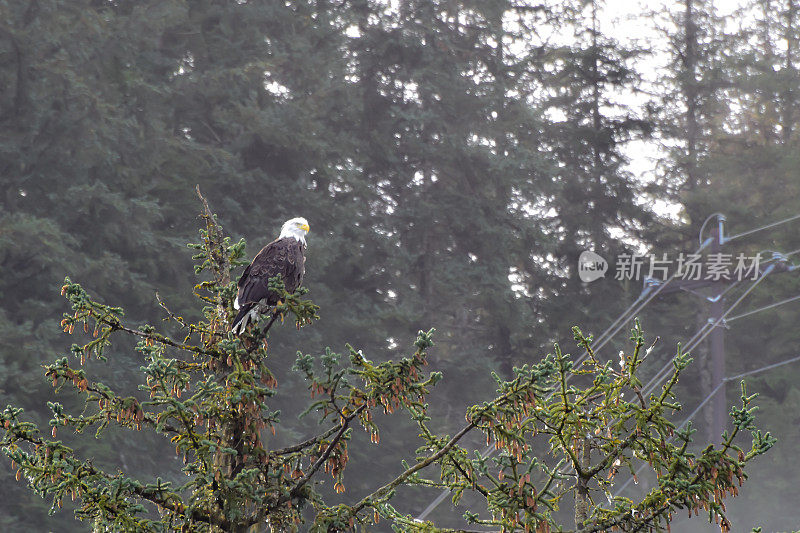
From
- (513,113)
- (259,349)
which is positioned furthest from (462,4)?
(259,349)

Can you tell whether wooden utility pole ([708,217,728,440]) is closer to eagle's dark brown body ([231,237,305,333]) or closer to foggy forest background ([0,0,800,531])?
foggy forest background ([0,0,800,531])

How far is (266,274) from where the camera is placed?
5422 millimetres

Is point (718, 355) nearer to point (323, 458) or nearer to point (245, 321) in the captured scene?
point (245, 321)

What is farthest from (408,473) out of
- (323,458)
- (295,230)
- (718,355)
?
(718,355)

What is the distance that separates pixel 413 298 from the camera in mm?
21719

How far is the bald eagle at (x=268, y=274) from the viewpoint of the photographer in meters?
4.98

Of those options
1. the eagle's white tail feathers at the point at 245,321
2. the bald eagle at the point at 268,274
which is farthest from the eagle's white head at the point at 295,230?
the eagle's white tail feathers at the point at 245,321

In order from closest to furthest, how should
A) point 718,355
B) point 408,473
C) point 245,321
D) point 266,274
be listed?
1. point 408,473
2. point 245,321
3. point 266,274
4. point 718,355

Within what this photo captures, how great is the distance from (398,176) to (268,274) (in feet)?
59.8

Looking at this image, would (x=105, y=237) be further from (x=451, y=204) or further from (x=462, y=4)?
(x=462, y=4)

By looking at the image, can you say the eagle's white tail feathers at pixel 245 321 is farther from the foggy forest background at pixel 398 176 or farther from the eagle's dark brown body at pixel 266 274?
the foggy forest background at pixel 398 176

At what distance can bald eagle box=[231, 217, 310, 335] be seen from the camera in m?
4.98

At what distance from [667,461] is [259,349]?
6.71 ft

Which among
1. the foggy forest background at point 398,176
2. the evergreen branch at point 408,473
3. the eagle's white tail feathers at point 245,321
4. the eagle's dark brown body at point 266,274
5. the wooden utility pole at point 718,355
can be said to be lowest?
the evergreen branch at point 408,473
